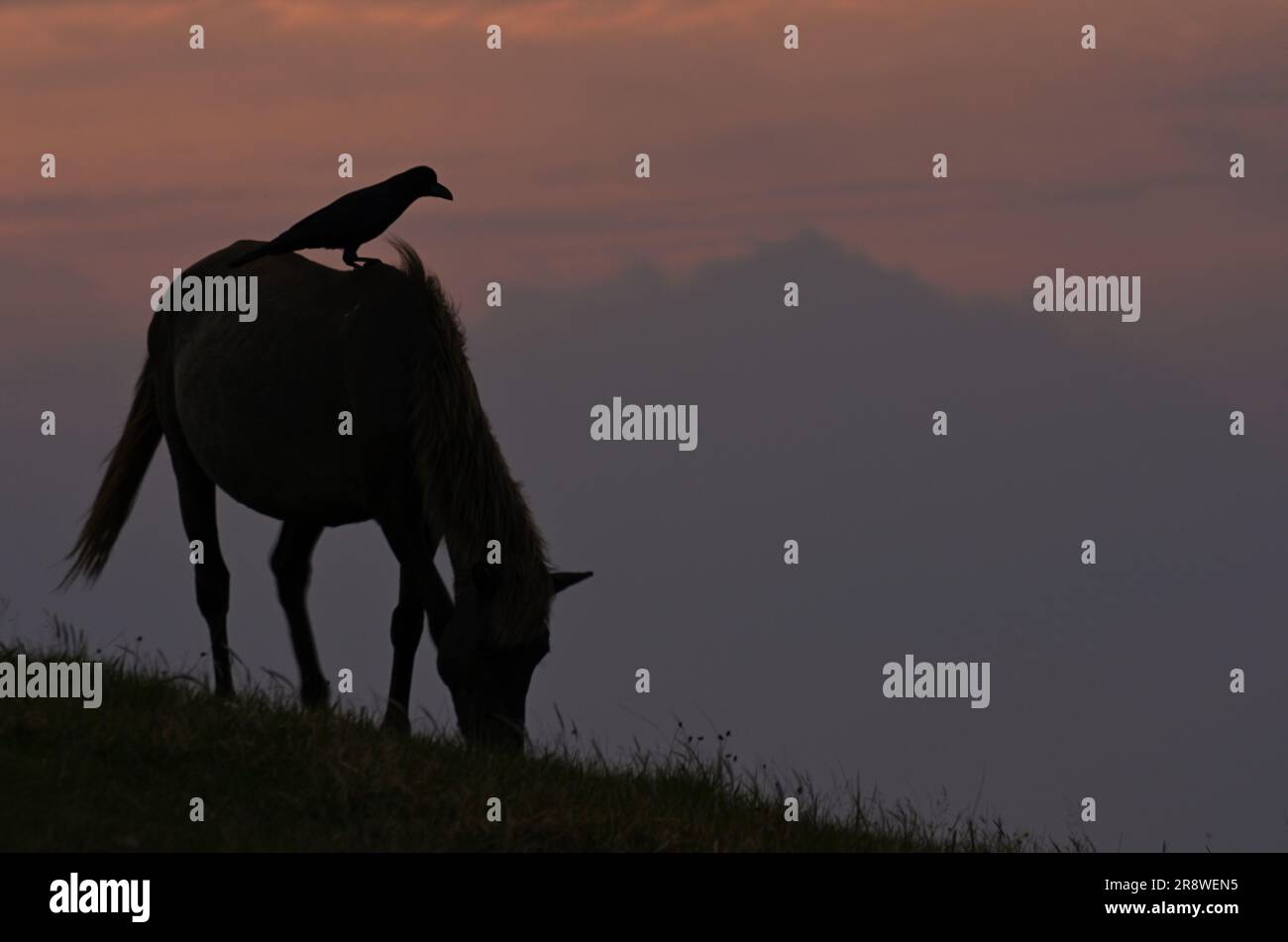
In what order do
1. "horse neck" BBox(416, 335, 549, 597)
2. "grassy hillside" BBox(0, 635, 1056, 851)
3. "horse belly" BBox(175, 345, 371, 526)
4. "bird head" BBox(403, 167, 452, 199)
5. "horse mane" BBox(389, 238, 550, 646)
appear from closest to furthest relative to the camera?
"grassy hillside" BBox(0, 635, 1056, 851), "horse mane" BBox(389, 238, 550, 646), "horse neck" BBox(416, 335, 549, 597), "horse belly" BBox(175, 345, 371, 526), "bird head" BBox(403, 167, 452, 199)

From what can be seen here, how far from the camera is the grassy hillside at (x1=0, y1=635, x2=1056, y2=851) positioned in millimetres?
7332

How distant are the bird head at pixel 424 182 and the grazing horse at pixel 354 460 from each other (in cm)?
61

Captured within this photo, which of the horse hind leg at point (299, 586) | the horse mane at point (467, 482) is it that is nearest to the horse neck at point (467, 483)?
the horse mane at point (467, 482)

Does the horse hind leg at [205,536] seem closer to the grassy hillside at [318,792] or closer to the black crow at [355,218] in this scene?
the black crow at [355,218]

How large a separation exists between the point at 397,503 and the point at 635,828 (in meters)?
3.70

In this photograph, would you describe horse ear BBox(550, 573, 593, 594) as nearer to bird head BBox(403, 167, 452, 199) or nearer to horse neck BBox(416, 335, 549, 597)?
horse neck BBox(416, 335, 549, 597)

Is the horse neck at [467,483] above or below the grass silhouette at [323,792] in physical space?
above

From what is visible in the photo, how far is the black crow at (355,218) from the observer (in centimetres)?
1170

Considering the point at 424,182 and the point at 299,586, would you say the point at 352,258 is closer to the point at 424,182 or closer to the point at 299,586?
the point at 424,182

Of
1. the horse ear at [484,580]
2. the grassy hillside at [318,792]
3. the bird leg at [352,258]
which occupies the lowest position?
the grassy hillside at [318,792]

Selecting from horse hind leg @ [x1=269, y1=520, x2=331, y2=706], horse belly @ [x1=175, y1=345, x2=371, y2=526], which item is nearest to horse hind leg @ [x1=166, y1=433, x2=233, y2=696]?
horse hind leg @ [x1=269, y1=520, x2=331, y2=706]

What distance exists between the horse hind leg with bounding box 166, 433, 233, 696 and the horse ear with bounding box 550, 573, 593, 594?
3.47 meters
